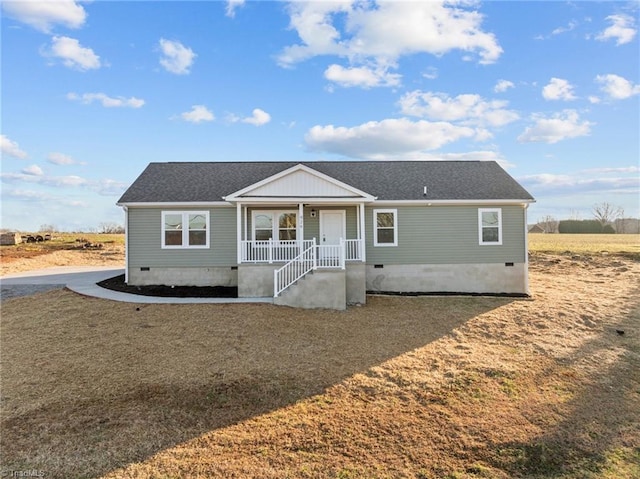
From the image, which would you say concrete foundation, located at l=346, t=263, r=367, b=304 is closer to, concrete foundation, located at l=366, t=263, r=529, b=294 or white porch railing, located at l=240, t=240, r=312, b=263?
concrete foundation, located at l=366, t=263, r=529, b=294

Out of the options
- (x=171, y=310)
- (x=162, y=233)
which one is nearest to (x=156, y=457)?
(x=171, y=310)

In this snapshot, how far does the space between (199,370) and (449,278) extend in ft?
34.7

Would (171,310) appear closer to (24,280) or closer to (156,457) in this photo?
(156,457)

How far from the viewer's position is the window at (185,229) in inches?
558

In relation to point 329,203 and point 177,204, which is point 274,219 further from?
point 177,204

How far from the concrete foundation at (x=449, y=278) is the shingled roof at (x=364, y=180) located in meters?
2.69

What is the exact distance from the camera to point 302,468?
13.9ft

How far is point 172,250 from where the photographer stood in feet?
46.3

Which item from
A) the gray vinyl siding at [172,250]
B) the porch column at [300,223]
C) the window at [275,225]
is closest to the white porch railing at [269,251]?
the porch column at [300,223]

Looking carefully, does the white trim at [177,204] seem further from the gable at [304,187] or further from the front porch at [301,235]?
the gable at [304,187]

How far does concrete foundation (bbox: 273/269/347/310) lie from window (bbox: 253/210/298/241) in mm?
3175

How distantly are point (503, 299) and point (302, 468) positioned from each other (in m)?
11.6

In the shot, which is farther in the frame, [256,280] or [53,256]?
[53,256]

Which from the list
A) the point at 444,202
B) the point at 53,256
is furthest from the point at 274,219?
the point at 53,256
